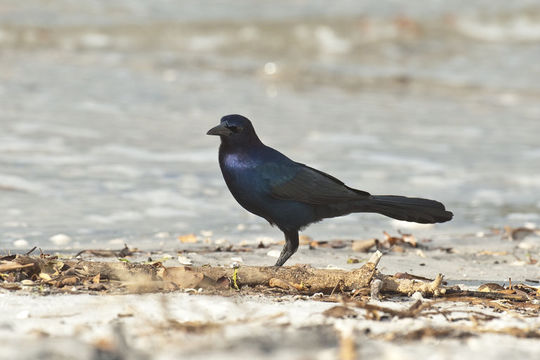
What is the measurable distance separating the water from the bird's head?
4.02 feet

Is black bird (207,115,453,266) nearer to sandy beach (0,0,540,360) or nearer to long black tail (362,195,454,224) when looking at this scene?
long black tail (362,195,454,224)

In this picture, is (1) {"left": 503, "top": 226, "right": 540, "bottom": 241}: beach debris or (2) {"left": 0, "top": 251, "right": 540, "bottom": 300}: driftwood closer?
(2) {"left": 0, "top": 251, "right": 540, "bottom": 300}: driftwood

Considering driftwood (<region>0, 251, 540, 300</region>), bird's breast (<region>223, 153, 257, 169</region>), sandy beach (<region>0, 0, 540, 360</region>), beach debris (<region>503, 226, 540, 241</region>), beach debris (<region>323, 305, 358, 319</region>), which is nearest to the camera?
sandy beach (<region>0, 0, 540, 360</region>)

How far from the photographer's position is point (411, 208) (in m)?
4.33

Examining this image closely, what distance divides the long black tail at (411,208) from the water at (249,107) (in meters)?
1.45

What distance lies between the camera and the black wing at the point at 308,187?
4191 millimetres

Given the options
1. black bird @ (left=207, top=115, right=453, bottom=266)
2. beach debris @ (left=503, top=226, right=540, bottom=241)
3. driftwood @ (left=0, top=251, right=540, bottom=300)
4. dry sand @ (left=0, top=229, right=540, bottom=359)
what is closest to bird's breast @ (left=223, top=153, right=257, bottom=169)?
black bird @ (left=207, top=115, right=453, bottom=266)

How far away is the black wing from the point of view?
419 centimetres

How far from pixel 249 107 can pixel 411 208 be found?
24.3 ft

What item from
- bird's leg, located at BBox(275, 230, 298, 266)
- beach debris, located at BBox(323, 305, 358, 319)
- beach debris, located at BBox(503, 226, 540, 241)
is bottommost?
beach debris, located at BBox(323, 305, 358, 319)

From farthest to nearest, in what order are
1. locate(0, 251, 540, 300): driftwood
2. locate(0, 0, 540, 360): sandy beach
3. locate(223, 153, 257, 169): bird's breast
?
locate(223, 153, 257, 169): bird's breast → locate(0, 251, 540, 300): driftwood → locate(0, 0, 540, 360): sandy beach

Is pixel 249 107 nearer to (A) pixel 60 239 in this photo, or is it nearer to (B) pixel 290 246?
(A) pixel 60 239

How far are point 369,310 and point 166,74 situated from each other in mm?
11848

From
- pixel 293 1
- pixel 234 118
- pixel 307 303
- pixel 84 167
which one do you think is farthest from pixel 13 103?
pixel 293 1
